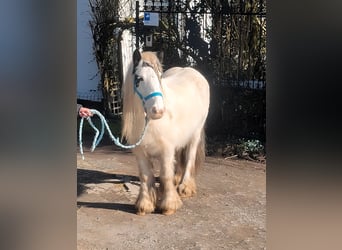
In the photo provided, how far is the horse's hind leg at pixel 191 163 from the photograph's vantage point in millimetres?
1670

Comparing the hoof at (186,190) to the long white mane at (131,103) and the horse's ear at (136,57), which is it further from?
the horse's ear at (136,57)

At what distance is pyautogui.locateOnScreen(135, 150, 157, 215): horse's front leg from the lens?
5.74 ft

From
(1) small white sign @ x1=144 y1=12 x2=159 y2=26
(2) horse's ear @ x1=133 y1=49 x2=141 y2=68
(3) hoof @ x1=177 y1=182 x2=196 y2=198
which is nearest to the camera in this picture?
(1) small white sign @ x1=144 y1=12 x2=159 y2=26

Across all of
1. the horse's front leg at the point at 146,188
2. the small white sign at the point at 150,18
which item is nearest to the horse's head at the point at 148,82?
the small white sign at the point at 150,18

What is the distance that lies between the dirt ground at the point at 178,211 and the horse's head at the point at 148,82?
217mm

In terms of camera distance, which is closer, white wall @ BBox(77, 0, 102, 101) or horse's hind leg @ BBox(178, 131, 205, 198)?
white wall @ BBox(77, 0, 102, 101)

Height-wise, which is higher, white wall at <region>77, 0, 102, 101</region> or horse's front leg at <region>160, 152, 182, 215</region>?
white wall at <region>77, 0, 102, 101</region>

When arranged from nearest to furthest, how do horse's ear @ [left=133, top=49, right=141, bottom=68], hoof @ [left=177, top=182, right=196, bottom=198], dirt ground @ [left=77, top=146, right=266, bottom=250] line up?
1. dirt ground @ [left=77, top=146, right=266, bottom=250]
2. horse's ear @ [left=133, top=49, right=141, bottom=68]
3. hoof @ [left=177, top=182, right=196, bottom=198]

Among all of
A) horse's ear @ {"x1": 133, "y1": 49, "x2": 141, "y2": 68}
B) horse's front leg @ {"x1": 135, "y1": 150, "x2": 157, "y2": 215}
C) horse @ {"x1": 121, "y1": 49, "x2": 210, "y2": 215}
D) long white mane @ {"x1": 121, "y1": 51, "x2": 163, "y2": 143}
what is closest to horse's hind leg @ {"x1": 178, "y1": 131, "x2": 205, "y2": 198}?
horse @ {"x1": 121, "y1": 49, "x2": 210, "y2": 215}

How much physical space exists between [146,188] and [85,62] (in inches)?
27.5

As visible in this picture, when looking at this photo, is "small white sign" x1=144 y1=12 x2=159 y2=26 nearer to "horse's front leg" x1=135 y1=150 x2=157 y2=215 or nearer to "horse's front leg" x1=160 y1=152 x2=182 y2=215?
"horse's front leg" x1=135 y1=150 x2=157 y2=215
